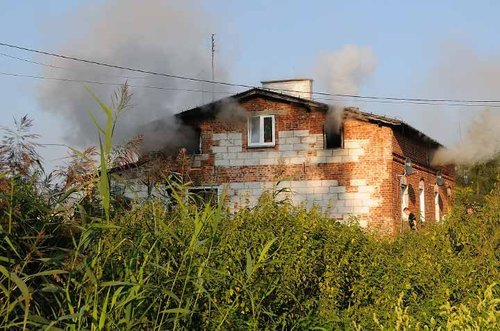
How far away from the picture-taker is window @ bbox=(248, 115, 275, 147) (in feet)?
83.6

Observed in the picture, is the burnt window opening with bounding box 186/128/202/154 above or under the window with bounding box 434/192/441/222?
above

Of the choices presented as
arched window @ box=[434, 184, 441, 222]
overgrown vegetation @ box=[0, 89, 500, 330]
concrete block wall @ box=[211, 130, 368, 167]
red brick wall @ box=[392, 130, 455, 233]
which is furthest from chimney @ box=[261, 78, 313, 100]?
overgrown vegetation @ box=[0, 89, 500, 330]

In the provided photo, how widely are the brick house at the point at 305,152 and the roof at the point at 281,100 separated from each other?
0.10ft

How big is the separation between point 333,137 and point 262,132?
225cm

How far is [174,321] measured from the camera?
488 cm

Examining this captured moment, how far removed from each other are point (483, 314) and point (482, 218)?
4.92 metres

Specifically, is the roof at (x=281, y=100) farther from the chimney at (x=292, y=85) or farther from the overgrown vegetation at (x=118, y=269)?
the overgrown vegetation at (x=118, y=269)

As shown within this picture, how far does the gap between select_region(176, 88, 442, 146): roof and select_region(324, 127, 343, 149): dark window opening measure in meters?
0.66

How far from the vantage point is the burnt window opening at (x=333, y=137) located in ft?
82.0

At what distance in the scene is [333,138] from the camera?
989 inches

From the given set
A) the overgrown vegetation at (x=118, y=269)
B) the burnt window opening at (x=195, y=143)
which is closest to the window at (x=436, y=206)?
the burnt window opening at (x=195, y=143)


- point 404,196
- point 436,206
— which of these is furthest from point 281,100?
point 436,206

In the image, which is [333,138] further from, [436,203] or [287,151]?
[436,203]

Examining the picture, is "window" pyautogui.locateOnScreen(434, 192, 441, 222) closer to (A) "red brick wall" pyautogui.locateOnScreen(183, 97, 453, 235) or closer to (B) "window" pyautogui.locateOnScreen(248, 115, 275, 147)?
(A) "red brick wall" pyautogui.locateOnScreen(183, 97, 453, 235)
